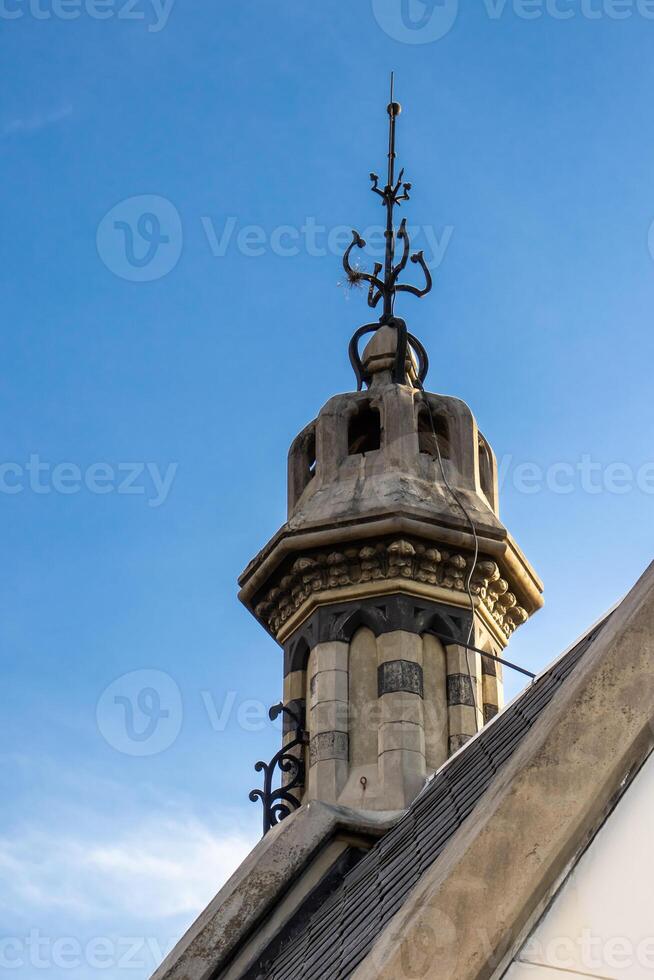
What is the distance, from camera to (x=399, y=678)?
9.28m

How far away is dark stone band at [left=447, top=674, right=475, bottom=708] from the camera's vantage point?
9.47 metres

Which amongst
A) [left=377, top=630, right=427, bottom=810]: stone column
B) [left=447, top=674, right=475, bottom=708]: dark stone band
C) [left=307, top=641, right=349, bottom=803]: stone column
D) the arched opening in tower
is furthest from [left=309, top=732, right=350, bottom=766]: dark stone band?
the arched opening in tower

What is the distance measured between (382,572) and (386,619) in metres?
0.30

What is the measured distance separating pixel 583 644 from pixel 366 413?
4.84 meters

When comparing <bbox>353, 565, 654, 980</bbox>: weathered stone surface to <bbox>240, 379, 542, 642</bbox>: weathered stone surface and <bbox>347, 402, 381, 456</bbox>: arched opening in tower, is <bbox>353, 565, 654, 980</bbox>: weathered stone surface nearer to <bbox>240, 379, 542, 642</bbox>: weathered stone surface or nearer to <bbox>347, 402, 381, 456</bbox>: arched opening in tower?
<bbox>240, 379, 542, 642</bbox>: weathered stone surface

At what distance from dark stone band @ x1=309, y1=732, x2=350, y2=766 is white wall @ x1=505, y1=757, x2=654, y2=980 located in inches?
214

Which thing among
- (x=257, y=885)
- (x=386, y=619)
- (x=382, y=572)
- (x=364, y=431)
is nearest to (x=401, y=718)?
(x=386, y=619)

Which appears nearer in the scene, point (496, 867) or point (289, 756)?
point (496, 867)

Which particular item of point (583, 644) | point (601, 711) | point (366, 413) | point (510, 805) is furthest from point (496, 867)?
point (366, 413)

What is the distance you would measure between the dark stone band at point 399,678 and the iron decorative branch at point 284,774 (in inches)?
24.9

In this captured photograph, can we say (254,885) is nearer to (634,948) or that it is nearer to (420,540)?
(420,540)

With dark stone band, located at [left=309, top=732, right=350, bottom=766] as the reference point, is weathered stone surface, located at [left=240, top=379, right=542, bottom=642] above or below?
above

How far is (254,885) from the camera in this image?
7488mm

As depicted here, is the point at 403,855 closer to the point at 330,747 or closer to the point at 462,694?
the point at 330,747
